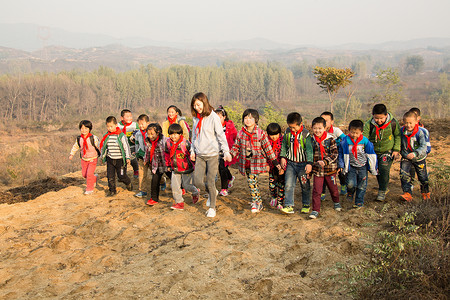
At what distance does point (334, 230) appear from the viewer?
4.23m

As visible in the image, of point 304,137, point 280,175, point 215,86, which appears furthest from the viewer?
point 215,86

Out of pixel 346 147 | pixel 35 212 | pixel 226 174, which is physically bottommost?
pixel 35 212

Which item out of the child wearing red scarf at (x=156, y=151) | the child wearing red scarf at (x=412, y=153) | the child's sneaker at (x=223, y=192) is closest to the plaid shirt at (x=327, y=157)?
the child wearing red scarf at (x=412, y=153)

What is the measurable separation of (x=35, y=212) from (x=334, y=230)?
209 inches

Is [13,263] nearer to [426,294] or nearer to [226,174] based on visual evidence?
[226,174]

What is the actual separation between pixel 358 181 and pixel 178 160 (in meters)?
3.11

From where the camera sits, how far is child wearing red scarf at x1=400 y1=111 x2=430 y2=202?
5105mm

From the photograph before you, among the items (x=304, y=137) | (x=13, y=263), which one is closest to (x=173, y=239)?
(x=13, y=263)

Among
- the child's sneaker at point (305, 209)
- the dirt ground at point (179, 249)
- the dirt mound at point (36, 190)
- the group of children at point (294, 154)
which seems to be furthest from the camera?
the dirt mound at point (36, 190)

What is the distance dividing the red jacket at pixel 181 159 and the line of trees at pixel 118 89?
49.4 m

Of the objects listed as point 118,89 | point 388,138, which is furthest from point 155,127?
point 118,89

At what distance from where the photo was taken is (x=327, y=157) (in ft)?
15.8

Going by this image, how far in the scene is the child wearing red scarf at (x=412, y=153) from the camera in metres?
5.11

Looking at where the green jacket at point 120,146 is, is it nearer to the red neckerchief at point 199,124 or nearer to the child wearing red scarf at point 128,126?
the child wearing red scarf at point 128,126
